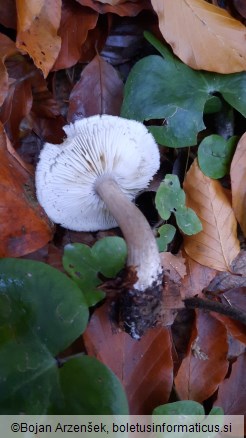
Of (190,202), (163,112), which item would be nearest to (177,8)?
(163,112)

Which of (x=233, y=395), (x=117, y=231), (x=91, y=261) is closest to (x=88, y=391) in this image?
(x=91, y=261)

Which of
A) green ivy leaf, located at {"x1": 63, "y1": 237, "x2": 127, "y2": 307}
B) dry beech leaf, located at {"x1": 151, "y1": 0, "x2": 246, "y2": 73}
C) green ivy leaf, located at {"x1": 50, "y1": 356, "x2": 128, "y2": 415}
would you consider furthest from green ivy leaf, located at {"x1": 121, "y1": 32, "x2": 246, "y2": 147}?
green ivy leaf, located at {"x1": 50, "y1": 356, "x2": 128, "y2": 415}

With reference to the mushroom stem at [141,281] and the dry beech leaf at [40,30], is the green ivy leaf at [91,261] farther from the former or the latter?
the dry beech leaf at [40,30]

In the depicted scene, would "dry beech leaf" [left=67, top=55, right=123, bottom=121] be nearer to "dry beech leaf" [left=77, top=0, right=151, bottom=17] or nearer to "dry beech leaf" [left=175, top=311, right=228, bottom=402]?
"dry beech leaf" [left=77, top=0, right=151, bottom=17]

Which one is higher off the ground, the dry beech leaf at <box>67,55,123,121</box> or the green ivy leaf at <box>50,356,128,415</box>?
the dry beech leaf at <box>67,55,123,121</box>

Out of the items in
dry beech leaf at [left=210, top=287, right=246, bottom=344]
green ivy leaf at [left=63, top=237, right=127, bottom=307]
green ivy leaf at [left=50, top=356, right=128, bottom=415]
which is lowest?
green ivy leaf at [left=50, top=356, right=128, bottom=415]

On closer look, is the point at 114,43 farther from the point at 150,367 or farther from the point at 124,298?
the point at 150,367
